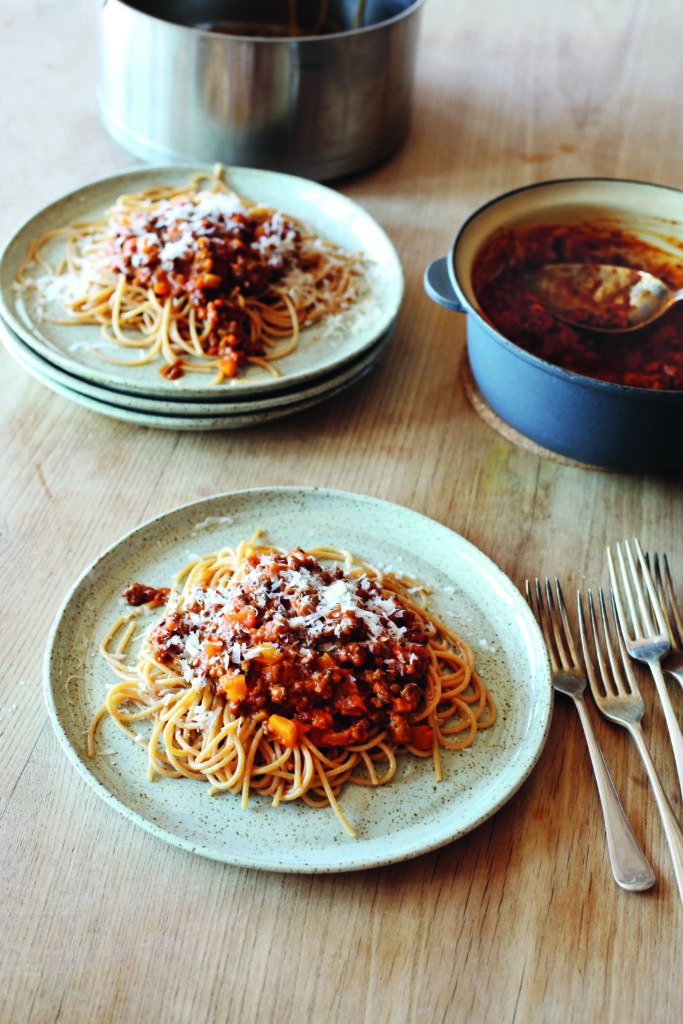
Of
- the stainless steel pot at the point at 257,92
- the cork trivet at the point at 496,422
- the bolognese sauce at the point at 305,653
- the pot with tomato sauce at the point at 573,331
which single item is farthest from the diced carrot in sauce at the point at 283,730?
the stainless steel pot at the point at 257,92

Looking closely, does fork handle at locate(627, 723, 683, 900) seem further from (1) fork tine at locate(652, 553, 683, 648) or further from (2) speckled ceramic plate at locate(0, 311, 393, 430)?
(2) speckled ceramic plate at locate(0, 311, 393, 430)

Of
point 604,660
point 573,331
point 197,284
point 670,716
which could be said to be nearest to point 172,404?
point 197,284

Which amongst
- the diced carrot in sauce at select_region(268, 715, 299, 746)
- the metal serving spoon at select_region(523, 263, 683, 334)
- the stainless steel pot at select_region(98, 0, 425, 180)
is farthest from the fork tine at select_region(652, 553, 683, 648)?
the stainless steel pot at select_region(98, 0, 425, 180)

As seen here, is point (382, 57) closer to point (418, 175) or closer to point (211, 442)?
point (418, 175)

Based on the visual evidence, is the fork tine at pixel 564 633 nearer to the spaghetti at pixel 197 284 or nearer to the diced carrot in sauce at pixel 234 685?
the diced carrot in sauce at pixel 234 685

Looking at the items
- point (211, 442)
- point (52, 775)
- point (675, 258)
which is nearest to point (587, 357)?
point (675, 258)
